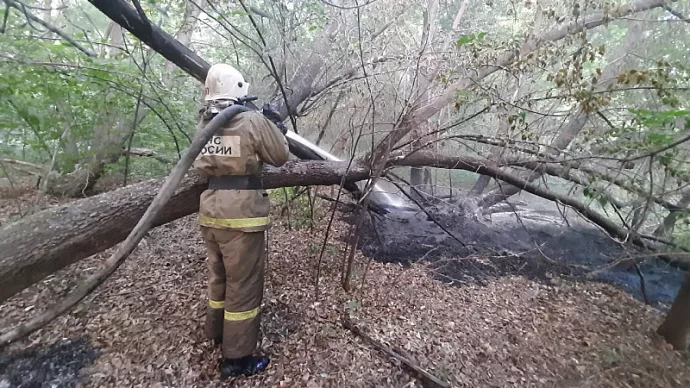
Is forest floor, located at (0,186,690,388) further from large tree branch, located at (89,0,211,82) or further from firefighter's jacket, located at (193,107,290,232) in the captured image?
large tree branch, located at (89,0,211,82)

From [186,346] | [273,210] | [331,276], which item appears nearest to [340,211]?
[273,210]

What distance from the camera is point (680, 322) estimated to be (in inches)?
145

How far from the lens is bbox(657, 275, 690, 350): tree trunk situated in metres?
3.66

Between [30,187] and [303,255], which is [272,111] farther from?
[30,187]

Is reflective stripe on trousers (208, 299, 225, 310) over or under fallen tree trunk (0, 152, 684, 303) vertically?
under

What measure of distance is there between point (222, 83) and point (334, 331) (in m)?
2.34

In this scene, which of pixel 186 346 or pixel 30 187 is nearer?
pixel 186 346

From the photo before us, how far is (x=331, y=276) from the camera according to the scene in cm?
420

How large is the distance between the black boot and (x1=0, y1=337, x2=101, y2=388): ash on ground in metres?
0.98

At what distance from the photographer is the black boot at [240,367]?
264 cm

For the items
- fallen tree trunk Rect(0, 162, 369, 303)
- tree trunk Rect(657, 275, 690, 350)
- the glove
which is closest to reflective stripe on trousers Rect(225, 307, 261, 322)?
fallen tree trunk Rect(0, 162, 369, 303)

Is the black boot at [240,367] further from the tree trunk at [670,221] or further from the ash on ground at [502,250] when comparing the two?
the tree trunk at [670,221]

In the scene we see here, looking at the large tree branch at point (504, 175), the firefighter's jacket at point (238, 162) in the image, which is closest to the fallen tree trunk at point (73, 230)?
the firefighter's jacket at point (238, 162)

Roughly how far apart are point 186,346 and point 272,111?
6.78ft
